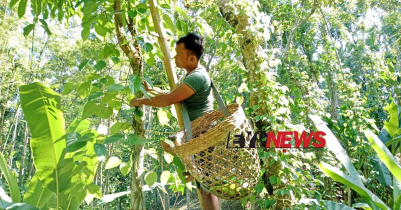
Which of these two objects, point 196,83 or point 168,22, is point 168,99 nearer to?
point 196,83

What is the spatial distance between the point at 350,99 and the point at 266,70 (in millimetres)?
1996

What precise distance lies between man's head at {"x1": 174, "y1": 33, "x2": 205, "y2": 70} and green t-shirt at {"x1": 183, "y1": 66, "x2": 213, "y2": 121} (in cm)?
6

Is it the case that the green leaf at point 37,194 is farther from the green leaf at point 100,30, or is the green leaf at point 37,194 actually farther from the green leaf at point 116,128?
the green leaf at point 100,30

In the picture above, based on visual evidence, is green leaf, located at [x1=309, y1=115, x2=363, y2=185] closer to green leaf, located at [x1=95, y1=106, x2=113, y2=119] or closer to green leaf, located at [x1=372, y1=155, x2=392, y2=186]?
green leaf, located at [x1=95, y1=106, x2=113, y2=119]

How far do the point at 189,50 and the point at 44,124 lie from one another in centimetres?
79

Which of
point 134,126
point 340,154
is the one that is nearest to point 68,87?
point 134,126

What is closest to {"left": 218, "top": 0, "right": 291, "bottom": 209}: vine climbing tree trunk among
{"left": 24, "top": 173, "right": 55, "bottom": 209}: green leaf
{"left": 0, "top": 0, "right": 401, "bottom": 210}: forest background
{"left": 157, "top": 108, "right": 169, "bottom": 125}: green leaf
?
{"left": 0, "top": 0, "right": 401, "bottom": 210}: forest background

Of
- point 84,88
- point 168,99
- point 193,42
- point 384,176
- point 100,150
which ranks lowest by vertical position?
point 384,176

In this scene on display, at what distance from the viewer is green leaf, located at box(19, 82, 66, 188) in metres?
1.34

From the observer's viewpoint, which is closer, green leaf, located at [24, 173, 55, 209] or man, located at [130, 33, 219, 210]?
man, located at [130, 33, 219, 210]

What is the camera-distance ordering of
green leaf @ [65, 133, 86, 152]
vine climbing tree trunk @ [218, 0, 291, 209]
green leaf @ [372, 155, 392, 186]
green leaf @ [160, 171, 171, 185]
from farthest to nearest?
green leaf @ [372, 155, 392, 186] → vine climbing tree trunk @ [218, 0, 291, 209] → green leaf @ [160, 171, 171, 185] → green leaf @ [65, 133, 86, 152]

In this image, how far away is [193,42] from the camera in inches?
56.1

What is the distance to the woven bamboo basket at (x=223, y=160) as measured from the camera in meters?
1.05

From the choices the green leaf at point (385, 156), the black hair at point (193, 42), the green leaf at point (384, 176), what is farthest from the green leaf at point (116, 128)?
the green leaf at point (384, 176)
